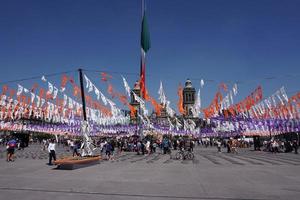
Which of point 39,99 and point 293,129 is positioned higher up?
point 39,99

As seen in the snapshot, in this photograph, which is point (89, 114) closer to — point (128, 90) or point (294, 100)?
point (128, 90)

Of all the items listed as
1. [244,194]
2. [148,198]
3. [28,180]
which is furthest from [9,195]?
[244,194]

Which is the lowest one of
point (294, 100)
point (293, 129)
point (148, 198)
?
point (148, 198)

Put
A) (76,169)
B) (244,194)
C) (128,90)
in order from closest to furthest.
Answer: (244,194)
(76,169)
(128,90)

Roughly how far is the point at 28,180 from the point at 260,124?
112 feet

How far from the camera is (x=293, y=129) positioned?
38250 millimetres

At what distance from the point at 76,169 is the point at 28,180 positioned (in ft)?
13.6

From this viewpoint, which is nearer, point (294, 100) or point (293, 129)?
point (294, 100)

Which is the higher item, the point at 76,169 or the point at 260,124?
the point at 260,124

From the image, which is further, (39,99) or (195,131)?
(195,131)

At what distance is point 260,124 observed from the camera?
129 feet

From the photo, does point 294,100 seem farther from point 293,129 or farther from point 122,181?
point 122,181

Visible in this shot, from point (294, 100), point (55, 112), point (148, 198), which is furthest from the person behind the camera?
point (55, 112)

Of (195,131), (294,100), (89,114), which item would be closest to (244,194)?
(294,100)
